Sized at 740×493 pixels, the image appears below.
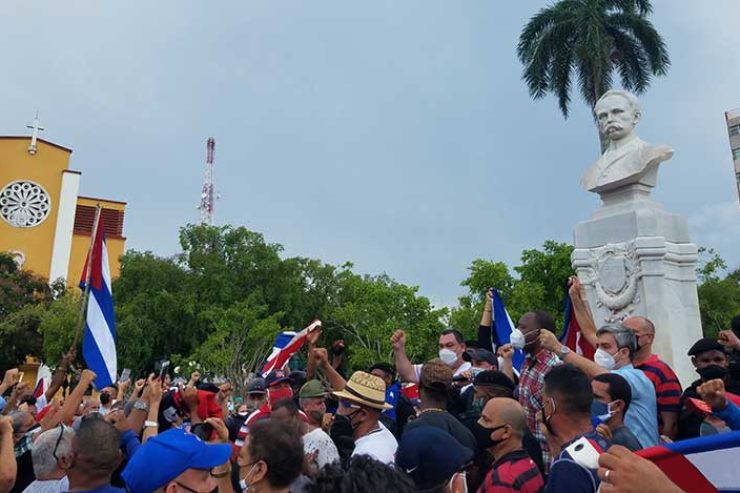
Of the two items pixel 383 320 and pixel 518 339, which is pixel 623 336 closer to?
pixel 518 339

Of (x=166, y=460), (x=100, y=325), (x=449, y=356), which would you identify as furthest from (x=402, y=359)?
(x=100, y=325)

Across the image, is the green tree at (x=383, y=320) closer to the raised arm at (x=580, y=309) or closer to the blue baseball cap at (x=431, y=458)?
the raised arm at (x=580, y=309)

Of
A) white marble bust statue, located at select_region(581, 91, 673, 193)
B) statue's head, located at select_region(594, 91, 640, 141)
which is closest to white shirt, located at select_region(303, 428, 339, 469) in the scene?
white marble bust statue, located at select_region(581, 91, 673, 193)

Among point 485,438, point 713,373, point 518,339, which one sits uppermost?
point 518,339

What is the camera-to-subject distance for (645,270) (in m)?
9.18

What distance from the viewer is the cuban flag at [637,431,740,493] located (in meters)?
1.79

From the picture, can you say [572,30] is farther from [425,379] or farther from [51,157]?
[51,157]

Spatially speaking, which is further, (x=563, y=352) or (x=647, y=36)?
(x=647, y=36)

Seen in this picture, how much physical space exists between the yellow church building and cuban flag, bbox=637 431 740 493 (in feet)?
167

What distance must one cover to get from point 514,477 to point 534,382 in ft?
5.05

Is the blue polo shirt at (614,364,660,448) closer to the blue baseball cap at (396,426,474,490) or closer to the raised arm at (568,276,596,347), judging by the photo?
the blue baseball cap at (396,426,474,490)

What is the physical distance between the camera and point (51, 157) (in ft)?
166

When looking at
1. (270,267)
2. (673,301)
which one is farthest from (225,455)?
(270,267)

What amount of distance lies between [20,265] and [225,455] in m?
51.0
